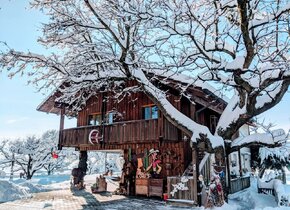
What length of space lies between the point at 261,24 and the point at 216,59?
2.48 metres

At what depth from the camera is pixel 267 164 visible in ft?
67.4

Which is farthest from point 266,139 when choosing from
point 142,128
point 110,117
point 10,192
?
point 10,192

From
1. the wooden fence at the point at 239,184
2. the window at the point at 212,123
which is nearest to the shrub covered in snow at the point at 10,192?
the wooden fence at the point at 239,184

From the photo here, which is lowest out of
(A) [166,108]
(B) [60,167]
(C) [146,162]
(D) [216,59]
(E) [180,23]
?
(B) [60,167]

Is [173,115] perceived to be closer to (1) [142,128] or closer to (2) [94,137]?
(1) [142,128]

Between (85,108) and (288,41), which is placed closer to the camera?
(288,41)

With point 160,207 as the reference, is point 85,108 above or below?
above

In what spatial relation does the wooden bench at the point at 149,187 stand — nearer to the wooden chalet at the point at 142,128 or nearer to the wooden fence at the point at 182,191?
the wooden chalet at the point at 142,128

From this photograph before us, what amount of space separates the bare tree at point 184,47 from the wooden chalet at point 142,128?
2252 mm

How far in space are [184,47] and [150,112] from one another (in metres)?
6.35

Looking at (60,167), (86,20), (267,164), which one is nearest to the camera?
(86,20)

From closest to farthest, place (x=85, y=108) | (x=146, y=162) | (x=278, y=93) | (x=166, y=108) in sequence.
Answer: (x=278, y=93), (x=166, y=108), (x=146, y=162), (x=85, y=108)

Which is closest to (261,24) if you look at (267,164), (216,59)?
(216,59)

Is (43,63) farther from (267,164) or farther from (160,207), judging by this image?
(267,164)
